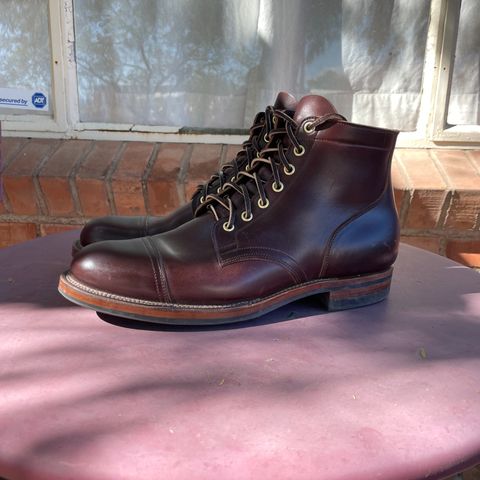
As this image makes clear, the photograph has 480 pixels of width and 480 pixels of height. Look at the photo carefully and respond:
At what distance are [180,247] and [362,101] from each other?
0.91 metres

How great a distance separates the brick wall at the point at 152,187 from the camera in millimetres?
1130

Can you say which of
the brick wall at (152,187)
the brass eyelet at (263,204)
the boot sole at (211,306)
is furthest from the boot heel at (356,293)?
the brick wall at (152,187)

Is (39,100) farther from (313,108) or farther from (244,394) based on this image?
(244,394)

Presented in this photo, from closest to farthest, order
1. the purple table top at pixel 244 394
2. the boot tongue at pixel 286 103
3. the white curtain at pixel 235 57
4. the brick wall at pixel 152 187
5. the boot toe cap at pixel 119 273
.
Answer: the purple table top at pixel 244 394, the boot toe cap at pixel 119 273, the boot tongue at pixel 286 103, the brick wall at pixel 152 187, the white curtain at pixel 235 57

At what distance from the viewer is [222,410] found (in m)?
0.38

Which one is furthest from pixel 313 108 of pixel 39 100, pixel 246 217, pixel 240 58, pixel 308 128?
pixel 39 100

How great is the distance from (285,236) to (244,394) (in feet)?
0.64

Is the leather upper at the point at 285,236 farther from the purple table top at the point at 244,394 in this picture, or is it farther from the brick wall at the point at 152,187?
the brick wall at the point at 152,187

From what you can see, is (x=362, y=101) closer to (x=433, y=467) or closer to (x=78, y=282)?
(x=78, y=282)

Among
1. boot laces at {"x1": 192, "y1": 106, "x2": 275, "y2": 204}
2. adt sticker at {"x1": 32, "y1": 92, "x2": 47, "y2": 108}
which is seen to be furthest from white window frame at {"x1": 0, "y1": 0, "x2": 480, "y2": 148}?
boot laces at {"x1": 192, "y1": 106, "x2": 275, "y2": 204}

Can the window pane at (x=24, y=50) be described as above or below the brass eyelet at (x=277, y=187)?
above

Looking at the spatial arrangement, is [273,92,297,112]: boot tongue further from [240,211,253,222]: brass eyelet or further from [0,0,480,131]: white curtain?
[0,0,480,131]: white curtain

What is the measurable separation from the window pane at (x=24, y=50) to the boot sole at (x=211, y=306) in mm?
969

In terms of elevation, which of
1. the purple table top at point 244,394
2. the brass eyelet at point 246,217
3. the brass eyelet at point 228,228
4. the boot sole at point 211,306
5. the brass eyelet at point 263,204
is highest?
the brass eyelet at point 263,204
